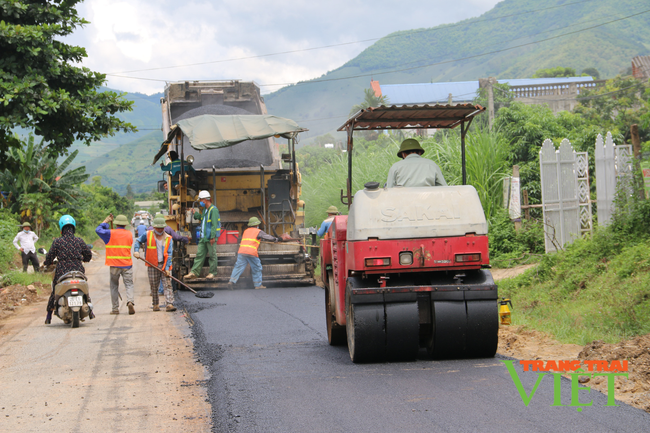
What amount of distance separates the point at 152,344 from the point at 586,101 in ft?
107

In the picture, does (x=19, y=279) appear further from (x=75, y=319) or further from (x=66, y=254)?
(x=75, y=319)

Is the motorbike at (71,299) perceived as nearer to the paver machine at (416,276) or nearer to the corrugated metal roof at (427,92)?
the paver machine at (416,276)

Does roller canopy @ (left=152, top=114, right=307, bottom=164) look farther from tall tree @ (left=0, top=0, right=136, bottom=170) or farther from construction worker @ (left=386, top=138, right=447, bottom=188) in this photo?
construction worker @ (left=386, top=138, right=447, bottom=188)

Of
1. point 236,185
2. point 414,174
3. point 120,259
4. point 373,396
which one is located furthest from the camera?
point 236,185

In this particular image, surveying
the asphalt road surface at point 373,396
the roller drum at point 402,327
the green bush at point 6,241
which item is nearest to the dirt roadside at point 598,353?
the asphalt road surface at point 373,396

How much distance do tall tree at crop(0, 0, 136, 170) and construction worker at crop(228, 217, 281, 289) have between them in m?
3.00

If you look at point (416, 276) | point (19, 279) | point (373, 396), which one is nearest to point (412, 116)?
point (416, 276)

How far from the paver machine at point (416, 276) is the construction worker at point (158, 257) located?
17.1 feet

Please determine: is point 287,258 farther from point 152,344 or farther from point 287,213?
point 152,344

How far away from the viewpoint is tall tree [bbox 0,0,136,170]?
29.7 feet

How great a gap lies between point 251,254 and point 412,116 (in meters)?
6.16

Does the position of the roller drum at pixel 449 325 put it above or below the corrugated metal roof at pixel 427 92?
below

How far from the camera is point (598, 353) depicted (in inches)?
220

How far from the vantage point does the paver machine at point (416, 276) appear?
5586 mm
